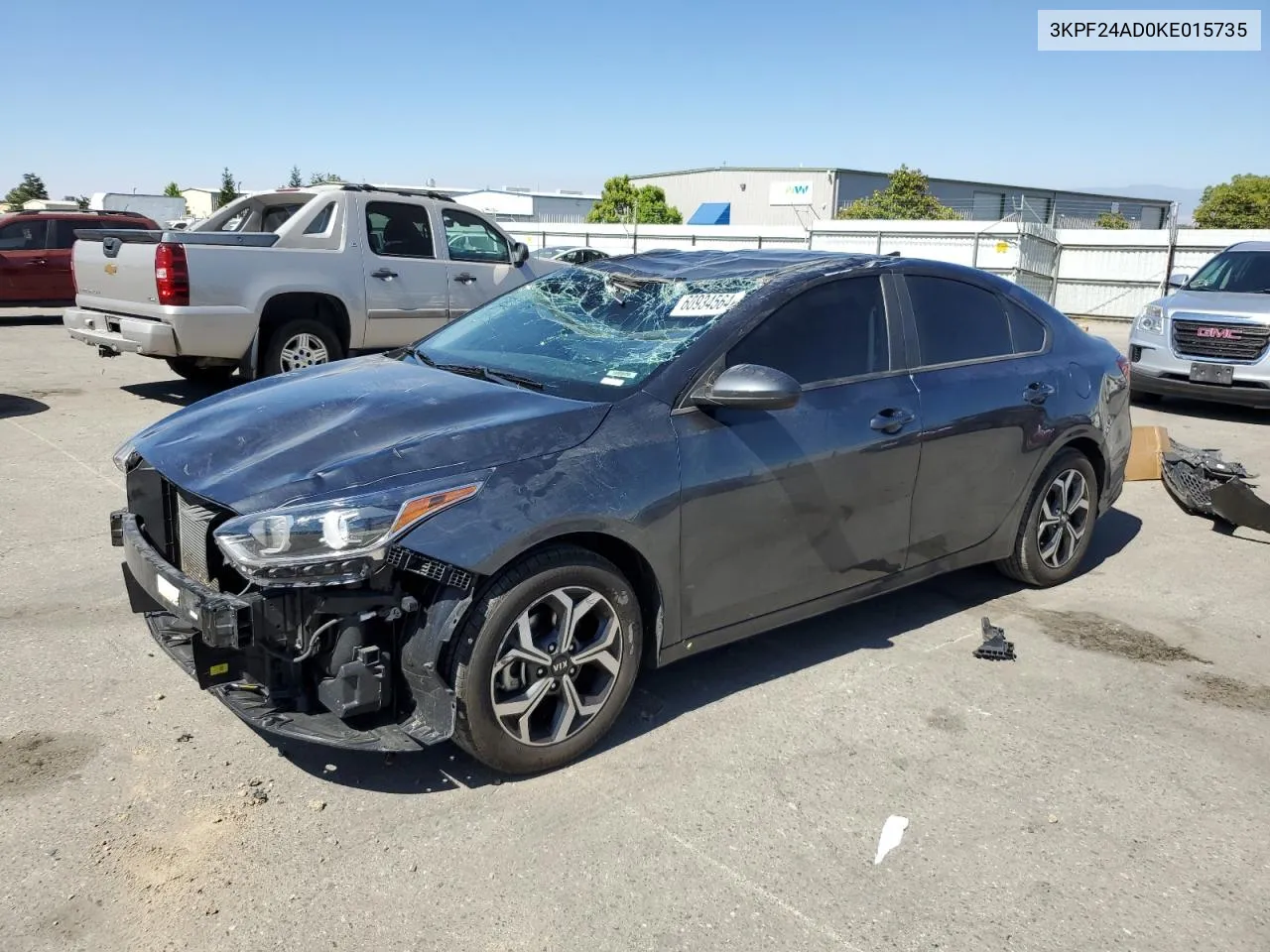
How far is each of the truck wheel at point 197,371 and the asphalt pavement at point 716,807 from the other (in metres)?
4.82

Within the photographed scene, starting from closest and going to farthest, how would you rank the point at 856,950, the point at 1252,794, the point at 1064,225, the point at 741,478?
the point at 856,950
the point at 1252,794
the point at 741,478
the point at 1064,225

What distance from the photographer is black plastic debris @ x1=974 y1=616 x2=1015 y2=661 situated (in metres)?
4.49

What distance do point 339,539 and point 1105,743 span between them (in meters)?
2.82

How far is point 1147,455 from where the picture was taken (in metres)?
7.96

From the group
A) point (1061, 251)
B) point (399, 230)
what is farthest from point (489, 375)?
point (1061, 251)

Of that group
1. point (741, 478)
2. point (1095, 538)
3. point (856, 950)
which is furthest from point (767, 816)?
point (1095, 538)

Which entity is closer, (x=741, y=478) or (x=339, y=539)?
(x=339, y=539)

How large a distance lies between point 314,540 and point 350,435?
0.51m

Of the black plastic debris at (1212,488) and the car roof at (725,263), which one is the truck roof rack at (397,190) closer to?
the car roof at (725,263)

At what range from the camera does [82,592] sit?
4891 mm

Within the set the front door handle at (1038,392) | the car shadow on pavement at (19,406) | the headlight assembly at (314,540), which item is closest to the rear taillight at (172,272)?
the car shadow on pavement at (19,406)

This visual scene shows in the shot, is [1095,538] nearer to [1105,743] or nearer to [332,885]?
[1105,743]

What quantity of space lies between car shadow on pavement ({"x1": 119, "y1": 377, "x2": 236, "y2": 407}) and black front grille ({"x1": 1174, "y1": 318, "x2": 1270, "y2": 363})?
966 centimetres

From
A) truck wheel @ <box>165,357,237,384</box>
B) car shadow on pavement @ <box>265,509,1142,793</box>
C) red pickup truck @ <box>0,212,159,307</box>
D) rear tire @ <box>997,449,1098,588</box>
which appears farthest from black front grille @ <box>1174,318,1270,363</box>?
red pickup truck @ <box>0,212,159,307</box>
